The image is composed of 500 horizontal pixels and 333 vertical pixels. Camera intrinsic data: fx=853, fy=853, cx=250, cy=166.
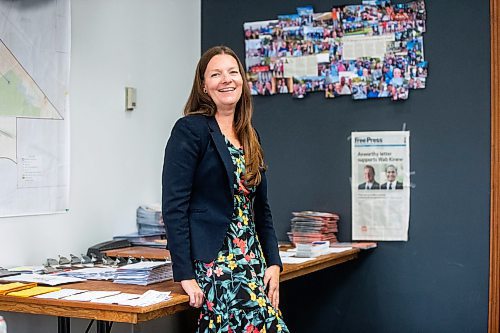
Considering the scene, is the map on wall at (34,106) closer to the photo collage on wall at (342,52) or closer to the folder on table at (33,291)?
the folder on table at (33,291)

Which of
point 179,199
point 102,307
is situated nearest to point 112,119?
point 179,199

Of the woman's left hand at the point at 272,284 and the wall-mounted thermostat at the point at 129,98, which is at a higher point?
the wall-mounted thermostat at the point at 129,98

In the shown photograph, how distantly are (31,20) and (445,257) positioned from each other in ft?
7.36

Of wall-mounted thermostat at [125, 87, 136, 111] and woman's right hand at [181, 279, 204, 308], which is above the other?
wall-mounted thermostat at [125, 87, 136, 111]

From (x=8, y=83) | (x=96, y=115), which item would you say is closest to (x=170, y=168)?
(x=8, y=83)

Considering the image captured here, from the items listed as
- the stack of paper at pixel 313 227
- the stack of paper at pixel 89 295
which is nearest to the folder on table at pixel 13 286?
the stack of paper at pixel 89 295

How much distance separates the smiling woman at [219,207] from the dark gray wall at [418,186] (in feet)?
4.79

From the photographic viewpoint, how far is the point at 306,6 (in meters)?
4.51

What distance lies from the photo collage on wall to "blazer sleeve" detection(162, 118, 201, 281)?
178cm

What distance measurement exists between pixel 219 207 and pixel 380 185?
1690 mm

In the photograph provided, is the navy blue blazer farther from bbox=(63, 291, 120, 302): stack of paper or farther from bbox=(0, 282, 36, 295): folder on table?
bbox=(0, 282, 36, 295): folder on table

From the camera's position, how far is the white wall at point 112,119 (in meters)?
3.64

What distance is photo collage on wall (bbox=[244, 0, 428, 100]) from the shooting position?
426 centimetres

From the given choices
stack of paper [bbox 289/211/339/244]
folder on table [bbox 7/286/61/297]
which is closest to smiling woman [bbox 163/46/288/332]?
folder on table [bbox 7/286/61/297]
